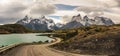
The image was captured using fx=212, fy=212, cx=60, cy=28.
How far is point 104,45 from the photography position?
42.4 metres

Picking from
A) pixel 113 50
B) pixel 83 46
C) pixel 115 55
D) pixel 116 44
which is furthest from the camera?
pixel 83 46

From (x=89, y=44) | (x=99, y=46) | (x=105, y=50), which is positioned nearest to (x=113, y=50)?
(x=105, y=50)

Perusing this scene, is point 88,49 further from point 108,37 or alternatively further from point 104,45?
point 108,37

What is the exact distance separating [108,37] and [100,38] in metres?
1.91

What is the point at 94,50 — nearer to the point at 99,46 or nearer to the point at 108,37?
the point at 99,46

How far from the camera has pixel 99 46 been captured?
42.7 m

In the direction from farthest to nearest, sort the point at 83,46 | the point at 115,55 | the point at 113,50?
the point at 83,46
the point at 113,50
the point at 115,55

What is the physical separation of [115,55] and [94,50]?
7.81 m

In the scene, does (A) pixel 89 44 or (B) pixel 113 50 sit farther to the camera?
(A) pixel 89 44

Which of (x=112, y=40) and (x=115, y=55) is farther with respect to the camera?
(x=112, y=40)

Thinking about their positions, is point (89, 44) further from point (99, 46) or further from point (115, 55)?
point (115, 55)

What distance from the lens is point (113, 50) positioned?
126 ft

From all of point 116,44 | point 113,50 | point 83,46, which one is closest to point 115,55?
point 113,50

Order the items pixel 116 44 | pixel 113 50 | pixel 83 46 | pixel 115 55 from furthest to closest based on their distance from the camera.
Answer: pixel 83 46 → pixel 116 44 → pixel 113 50 → pixel 115 55
